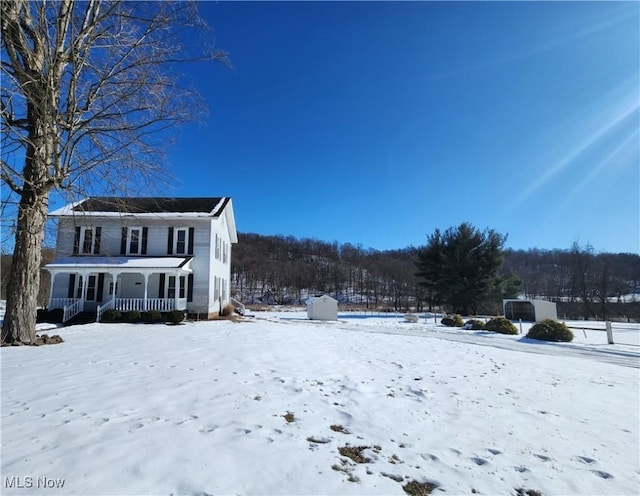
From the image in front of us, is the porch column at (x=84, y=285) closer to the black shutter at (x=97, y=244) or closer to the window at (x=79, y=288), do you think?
the window at (x=79, y=288)

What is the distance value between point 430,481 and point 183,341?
26.7 ft

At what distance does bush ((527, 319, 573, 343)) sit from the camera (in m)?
16.1

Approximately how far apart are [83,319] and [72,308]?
1121mm

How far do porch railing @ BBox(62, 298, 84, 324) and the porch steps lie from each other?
200 millimetres

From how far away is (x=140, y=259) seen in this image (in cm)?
1980

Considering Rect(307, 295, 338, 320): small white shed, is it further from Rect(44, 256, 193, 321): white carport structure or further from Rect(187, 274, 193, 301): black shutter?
Rect(44, 256, 193, 321): white carport structure

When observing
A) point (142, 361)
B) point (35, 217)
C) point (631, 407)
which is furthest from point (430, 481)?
point (35, 217)

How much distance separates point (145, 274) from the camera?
61.9 ft

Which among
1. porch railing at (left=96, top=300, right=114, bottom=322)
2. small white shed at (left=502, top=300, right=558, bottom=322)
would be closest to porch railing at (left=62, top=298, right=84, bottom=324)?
porch railing at (left=96, top=300, right=114, bottom=322)

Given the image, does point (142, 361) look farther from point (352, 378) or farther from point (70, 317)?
point (70, 317)

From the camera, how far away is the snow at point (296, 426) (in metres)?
2.94

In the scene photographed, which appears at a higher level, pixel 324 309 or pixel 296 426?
pixel 324 309

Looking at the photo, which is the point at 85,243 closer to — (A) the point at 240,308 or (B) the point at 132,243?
(B) the point at 132,243

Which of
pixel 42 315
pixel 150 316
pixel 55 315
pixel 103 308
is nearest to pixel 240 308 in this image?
pixel 103 308
